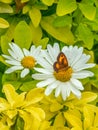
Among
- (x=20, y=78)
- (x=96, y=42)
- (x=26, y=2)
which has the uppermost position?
(x=26, y=2)

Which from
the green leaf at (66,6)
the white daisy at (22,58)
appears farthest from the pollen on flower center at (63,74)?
the green leaf at (66,6)

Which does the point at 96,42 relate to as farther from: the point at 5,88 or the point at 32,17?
the point at 5,88

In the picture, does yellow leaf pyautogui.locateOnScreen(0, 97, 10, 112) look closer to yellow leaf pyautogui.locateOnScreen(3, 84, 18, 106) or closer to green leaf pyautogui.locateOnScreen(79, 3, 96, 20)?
yellow leaf pyautogui.locateOnScreen(3, 84, 18, 106)

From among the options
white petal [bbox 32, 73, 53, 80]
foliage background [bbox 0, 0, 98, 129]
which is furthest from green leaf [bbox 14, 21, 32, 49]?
white petal [bbox 32, 73, 53, 80]

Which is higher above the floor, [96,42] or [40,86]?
[40,86]

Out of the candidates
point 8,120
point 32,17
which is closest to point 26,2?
point 32,17

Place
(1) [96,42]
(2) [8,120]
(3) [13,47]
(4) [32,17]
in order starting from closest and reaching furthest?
1. (2) [8,120]
2. (3) [13,47]
3. (4) [32,17]
4. (1) [96,42]
